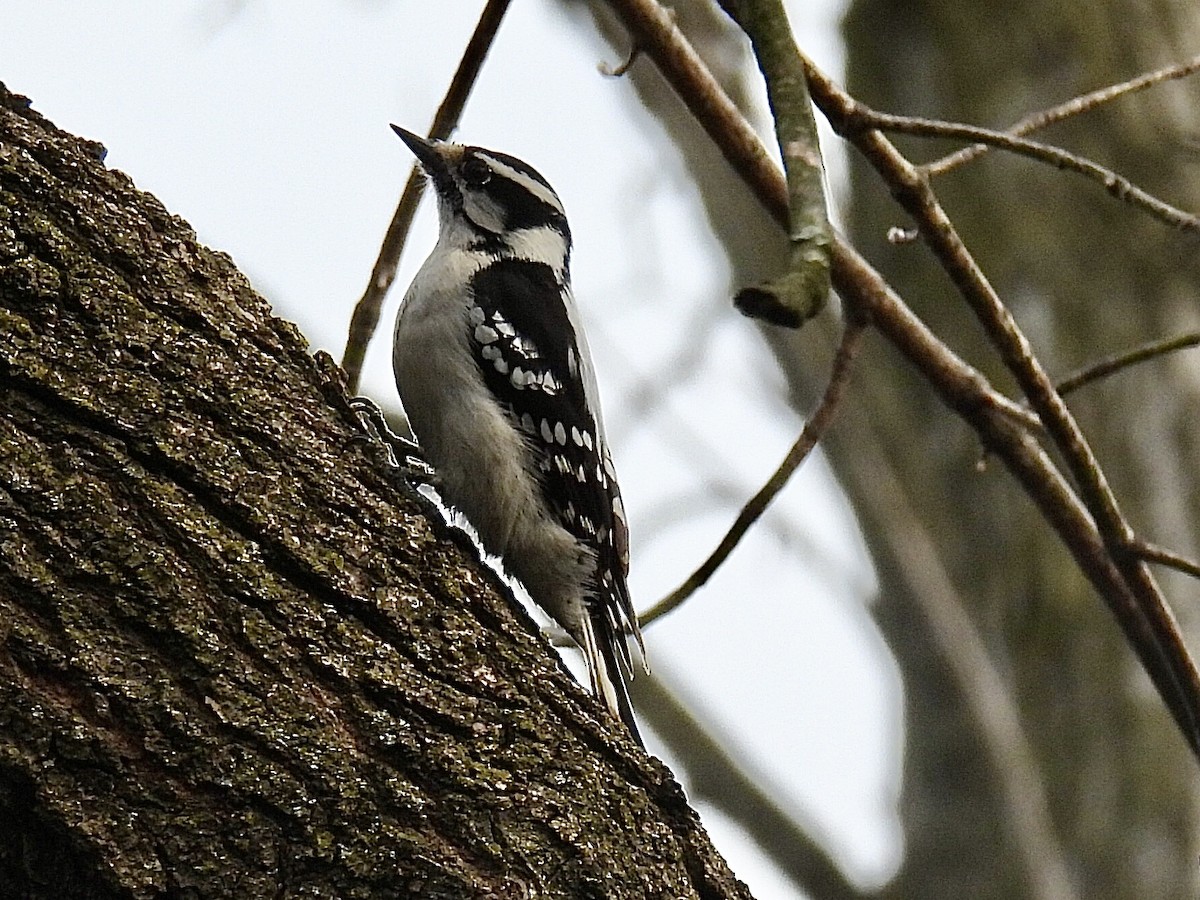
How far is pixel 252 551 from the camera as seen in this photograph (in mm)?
2164

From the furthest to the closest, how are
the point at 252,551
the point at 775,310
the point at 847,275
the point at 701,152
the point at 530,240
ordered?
the point at 701,152
the point at 530,240
the point at 847,275
the point at 252,551
the point at 775,310

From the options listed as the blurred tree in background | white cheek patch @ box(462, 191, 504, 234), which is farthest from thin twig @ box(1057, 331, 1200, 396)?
the blurred tree in background

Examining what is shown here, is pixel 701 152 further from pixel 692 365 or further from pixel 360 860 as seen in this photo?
pixel 360 860

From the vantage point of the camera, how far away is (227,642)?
2072mm

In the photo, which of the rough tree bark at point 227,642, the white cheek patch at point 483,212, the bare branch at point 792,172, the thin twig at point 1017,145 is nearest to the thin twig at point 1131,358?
the thin twig at point 1017,145

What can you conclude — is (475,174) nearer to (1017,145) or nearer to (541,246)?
(541,246)

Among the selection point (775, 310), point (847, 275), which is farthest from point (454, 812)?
point (847, 275)

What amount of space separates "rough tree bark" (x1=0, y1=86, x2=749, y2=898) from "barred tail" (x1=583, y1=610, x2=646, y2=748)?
864 mm

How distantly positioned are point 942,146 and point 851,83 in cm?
62

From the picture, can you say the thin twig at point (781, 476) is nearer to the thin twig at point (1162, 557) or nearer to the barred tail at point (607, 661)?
the barred tail at point (607, 661)

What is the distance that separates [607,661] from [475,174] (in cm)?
169

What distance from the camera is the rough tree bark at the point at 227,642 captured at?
198 centimetres

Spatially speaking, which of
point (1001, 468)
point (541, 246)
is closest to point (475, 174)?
point (541, 246)

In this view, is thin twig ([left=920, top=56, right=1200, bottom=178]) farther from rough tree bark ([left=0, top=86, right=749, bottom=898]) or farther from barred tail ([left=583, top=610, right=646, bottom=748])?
rough tree bark ([left=0, top=86, right=749, bottom=898])
